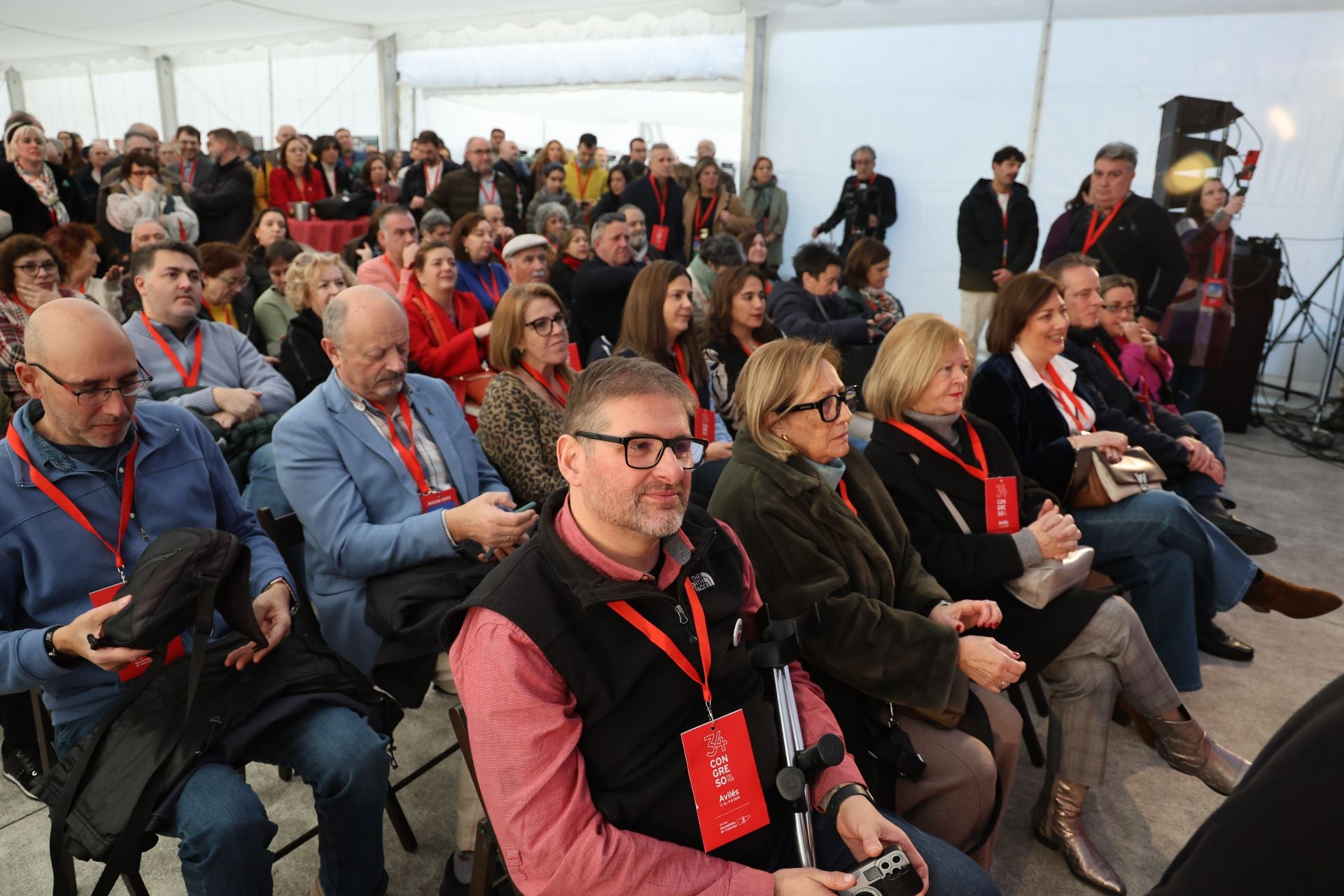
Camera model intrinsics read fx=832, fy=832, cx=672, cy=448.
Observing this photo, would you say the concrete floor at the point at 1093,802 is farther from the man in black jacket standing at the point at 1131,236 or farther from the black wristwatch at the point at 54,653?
the man in black jacket standing at the point at 1131,236

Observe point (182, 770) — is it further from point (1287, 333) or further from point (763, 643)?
point (1287, 333)

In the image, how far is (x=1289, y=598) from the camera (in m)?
2.81

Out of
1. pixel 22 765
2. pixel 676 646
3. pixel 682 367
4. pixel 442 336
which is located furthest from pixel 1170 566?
pixel 22 765

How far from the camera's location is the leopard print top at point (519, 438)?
269 cm

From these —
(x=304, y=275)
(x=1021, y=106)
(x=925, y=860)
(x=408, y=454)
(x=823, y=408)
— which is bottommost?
(x=925, y=860)

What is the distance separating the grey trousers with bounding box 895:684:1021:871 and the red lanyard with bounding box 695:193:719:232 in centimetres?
661

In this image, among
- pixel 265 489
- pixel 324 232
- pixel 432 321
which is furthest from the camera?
pixel 324 232

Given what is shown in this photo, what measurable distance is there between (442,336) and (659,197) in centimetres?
400

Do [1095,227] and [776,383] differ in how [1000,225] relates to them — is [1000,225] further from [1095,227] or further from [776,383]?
[776,383]

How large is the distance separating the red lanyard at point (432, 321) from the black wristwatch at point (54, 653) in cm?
254

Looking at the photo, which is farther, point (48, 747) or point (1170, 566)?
point (1170, 566)

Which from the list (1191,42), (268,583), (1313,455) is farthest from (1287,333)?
(268,583)

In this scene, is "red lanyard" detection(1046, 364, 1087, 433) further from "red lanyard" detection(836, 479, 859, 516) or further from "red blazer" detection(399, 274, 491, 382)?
"red blazer" detection(399, 274, 491, 382)

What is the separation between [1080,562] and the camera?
234 centimetres
